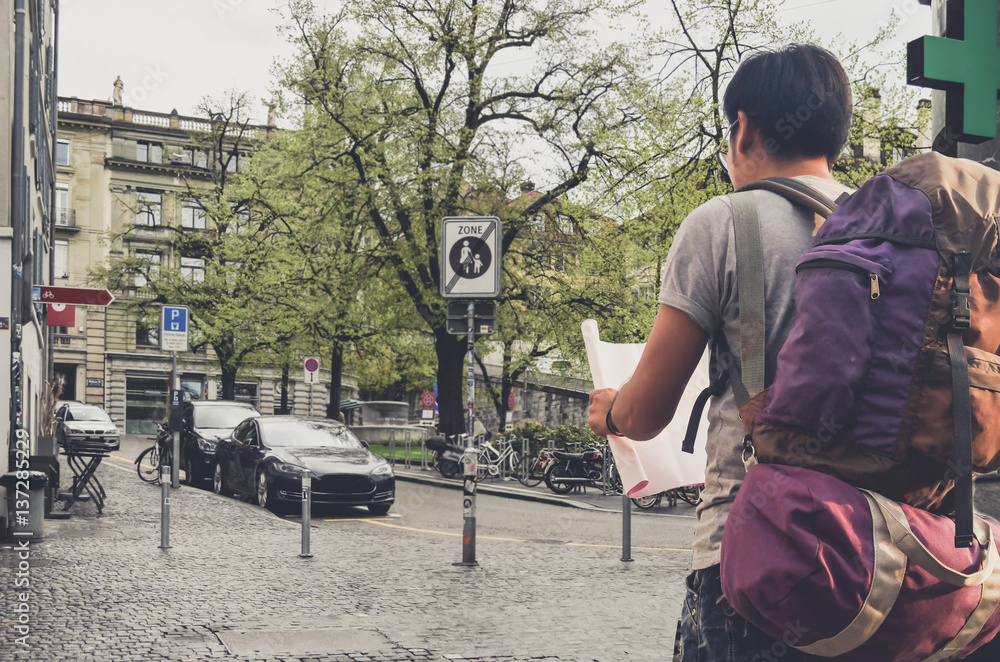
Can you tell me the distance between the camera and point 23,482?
10312mm

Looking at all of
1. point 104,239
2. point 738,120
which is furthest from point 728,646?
point 104,239

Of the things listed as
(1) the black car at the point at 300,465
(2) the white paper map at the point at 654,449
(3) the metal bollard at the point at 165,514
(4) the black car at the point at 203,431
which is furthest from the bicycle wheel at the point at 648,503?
(2) the white paper map at the point at 654,449

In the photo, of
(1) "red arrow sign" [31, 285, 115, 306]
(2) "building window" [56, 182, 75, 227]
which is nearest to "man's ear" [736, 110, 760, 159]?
(1) "red arrow sign" [31, 285, 115, 306]

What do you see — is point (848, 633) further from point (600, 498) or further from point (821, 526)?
point (600, 498)

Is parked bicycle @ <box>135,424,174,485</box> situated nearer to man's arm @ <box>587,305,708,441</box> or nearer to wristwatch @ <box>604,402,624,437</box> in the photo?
wristwatch @ <box>604,402,624,437</box>

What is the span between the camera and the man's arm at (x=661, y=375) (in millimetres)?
1945

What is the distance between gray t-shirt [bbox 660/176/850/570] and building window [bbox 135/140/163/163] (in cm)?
5927

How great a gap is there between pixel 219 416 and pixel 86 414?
52.5ft

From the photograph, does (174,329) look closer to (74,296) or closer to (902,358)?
(74,296)

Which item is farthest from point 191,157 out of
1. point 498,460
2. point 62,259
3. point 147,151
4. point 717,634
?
point 717,634

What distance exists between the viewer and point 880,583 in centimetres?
157

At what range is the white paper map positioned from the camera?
7.66 ft

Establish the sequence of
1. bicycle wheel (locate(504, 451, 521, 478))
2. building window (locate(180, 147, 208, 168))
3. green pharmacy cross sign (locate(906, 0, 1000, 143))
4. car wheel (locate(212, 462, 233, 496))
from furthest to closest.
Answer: building window (locate(180, 147, 208, 168)) < bicycle wheel (locate(504, 451, 521, 478)) < car wheel (locate(212, 462, 233, 496)) < green pharmacy cross sign (locate(906, 0, 1000, 143))

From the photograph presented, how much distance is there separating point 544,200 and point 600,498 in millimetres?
8493
